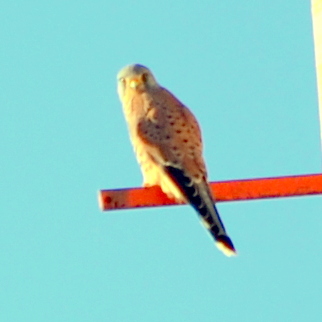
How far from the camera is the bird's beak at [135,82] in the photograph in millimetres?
4289

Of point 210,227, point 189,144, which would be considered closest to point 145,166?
point 189,144

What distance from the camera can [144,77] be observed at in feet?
14.3

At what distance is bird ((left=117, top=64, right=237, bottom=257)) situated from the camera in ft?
10.4

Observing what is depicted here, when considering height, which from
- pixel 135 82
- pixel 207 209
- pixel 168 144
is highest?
pixel 135 82

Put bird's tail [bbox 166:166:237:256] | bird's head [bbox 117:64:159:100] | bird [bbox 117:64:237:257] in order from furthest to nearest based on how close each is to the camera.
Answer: bird's head [bbox 117:64:159:100]
bird [bbox 117:64:237:257]
bird's tail [bbox 166:166:237:256]

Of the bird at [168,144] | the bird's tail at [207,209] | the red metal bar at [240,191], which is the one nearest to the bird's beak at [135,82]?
the bird at [168,144]

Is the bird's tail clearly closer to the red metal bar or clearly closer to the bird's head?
the red metal bar

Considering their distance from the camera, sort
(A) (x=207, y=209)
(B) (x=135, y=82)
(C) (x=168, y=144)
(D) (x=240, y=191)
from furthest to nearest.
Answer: (B) (x=135, y=82), (C) (x=168, y=144), (A) (x=207, y=209), (D) (x=240, y=191)

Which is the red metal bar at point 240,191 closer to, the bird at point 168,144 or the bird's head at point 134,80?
the bird at point 168,144

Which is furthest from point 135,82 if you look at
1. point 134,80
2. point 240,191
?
point 240,191

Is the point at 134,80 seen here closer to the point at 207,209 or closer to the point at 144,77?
the point at 144,77

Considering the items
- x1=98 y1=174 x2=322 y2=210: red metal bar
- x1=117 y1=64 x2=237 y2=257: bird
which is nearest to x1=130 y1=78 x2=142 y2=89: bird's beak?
x1=117 y1=64 x2=237 y2=257: bird

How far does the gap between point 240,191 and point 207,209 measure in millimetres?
279

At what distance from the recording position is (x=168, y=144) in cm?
367
